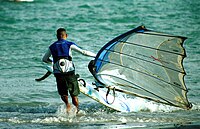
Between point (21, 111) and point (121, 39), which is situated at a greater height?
point (121, 39)

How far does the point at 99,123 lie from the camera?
27.0 feet

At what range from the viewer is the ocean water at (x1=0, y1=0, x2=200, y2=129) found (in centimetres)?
853

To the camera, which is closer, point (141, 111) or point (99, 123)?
point (99, 123)

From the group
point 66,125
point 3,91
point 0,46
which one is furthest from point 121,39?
point 0,46

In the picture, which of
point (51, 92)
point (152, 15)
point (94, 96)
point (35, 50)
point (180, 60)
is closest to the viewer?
point (180, 60)

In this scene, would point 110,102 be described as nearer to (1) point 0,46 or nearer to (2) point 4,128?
(2) point 4,128

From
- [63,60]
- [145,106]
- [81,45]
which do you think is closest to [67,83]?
[63,60]

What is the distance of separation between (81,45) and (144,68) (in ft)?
29.5

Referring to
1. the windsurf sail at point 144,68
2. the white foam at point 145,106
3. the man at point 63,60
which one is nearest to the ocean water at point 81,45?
the white foam at point 145,106

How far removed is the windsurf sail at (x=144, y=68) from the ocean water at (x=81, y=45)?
0.37m

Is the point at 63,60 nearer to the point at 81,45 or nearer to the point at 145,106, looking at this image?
the point at 145,106

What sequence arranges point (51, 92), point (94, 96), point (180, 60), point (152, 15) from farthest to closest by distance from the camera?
point (152, 15) < point (51, 92) < point (94, 96) < point (180, 60)

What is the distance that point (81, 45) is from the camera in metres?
18.1

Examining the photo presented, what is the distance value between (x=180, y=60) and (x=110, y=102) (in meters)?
1.49
